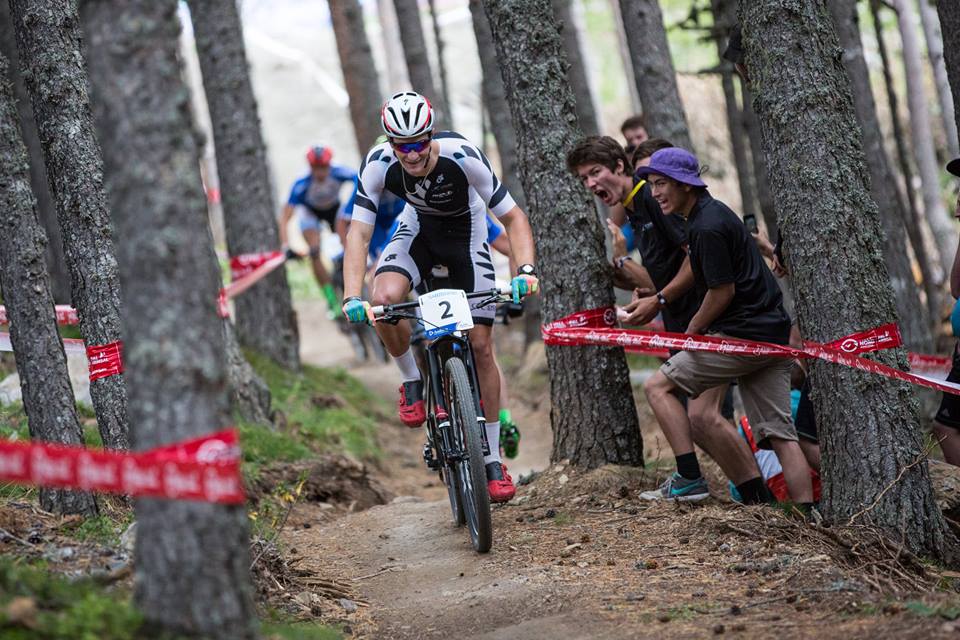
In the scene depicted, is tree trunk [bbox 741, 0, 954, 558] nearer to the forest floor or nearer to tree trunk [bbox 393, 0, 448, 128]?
the forest floor

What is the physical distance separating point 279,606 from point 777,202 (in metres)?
3.29

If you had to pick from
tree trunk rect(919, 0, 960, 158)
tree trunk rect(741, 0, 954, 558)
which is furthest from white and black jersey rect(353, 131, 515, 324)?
tree trunk rect(919, 0, 960, 158)

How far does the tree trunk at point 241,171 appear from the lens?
38.3 ft

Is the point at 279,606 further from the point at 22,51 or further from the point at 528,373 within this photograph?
the point at 528,373

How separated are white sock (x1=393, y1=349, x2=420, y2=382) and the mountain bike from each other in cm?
25

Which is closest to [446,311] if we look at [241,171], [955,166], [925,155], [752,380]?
[752,380]

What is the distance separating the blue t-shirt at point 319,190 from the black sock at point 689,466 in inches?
340

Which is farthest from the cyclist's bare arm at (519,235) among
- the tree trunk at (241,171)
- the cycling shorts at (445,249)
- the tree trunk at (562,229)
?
the tree trunk at (241,171)

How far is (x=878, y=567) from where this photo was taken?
5.03 metres

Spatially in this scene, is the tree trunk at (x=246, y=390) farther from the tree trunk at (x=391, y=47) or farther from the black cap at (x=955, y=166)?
the tree trunk at (x=391, y=47)

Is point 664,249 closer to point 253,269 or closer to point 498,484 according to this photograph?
point 498,484

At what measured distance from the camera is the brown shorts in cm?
620

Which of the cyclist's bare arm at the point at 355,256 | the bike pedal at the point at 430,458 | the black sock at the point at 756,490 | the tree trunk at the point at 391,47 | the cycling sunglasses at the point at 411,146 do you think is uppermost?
the tree trunk at the point at 391,47

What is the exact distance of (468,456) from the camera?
579cm
